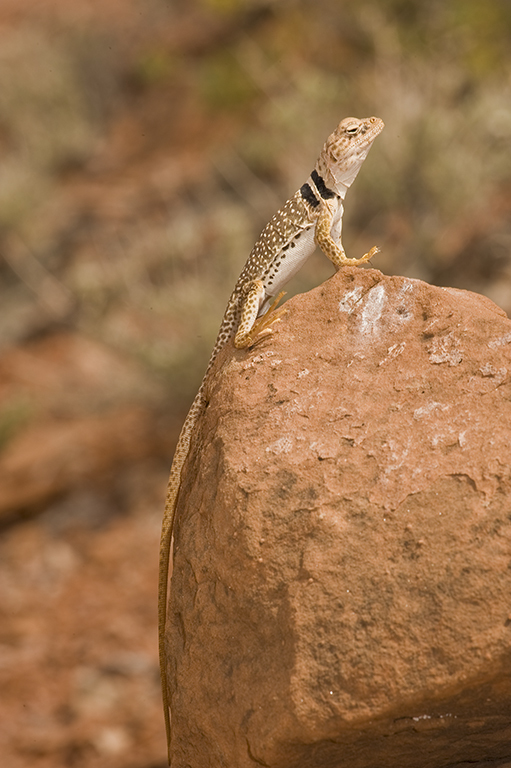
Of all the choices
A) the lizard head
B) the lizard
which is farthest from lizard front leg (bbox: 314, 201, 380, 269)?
the lizard head

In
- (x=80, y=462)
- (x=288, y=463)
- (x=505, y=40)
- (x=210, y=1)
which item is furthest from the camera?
(x=210, y=1)

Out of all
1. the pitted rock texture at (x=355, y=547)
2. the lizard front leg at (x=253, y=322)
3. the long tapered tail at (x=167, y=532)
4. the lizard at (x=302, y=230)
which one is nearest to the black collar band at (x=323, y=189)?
the lizard at (x=302, y=230)

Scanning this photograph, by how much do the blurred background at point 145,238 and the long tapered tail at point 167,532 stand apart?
2.91 m

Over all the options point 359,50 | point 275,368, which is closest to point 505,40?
point 359,50

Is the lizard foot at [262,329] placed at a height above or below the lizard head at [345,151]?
below

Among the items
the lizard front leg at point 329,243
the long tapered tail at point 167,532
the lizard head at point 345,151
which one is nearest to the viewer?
the long tapered tail at point 167,532

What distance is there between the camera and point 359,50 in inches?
613

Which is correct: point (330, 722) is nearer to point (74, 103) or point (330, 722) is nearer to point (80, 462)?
point (80, 462)

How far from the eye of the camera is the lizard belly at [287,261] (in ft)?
13.4

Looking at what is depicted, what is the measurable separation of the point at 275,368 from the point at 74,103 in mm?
16992

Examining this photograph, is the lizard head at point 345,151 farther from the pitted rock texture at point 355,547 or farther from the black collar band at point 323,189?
the pitted rock texture at point 355,547

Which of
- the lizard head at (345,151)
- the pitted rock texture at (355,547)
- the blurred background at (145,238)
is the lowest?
the pitted rock texture at (355,547)

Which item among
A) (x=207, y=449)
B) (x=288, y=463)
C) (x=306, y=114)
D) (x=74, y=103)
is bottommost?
Answer: (x=288, y=463)

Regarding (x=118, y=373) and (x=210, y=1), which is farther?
(x=210, y=1)
